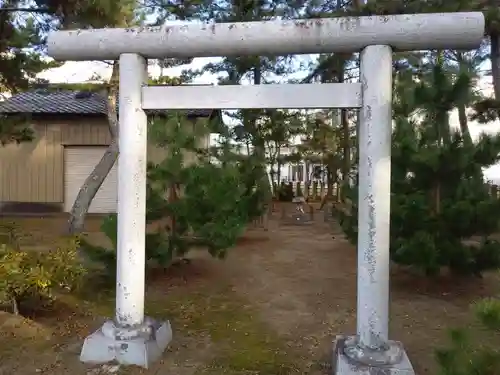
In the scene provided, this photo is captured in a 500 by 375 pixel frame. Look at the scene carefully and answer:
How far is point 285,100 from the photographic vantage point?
140 inches

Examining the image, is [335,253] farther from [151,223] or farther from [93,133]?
[93,133]

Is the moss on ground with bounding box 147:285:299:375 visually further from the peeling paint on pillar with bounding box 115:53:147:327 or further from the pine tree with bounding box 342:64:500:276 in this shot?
the pine tree with bounding box 342:64:500:276

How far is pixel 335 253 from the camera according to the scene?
890cm

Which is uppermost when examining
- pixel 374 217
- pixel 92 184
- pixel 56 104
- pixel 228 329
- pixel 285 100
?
pixel 56 104

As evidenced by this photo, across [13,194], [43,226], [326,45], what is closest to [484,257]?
[326,45]

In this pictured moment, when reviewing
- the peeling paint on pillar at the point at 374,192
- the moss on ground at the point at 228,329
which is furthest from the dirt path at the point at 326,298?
the peeling paint on pillar at the point at 374,192

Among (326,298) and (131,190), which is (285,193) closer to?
(326,298)

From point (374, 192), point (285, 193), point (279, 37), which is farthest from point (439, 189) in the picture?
point (285, 193)

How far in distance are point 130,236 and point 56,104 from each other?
1293 centimetres

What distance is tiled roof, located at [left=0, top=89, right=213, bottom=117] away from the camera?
47.1ft

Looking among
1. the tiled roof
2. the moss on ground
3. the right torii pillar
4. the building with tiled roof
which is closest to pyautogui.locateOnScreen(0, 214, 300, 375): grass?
the moss on ground

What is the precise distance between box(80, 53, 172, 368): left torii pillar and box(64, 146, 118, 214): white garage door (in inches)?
441

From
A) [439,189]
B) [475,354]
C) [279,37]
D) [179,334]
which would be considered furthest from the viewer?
[439,189]

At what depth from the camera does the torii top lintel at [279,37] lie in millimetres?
3373
